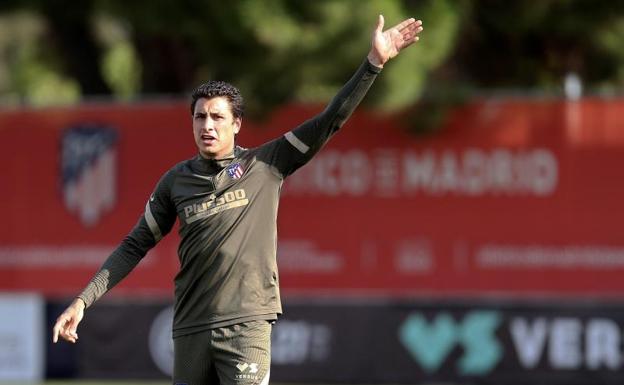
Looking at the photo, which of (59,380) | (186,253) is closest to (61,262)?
(59,380)

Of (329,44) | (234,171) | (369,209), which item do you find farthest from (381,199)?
(234,171)

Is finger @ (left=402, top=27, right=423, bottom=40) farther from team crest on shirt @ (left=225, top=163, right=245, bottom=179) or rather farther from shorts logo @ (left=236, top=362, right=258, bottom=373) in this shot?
shorts logo @ (left=236, top=362, right=258, bottom=373)

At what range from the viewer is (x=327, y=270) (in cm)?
1577

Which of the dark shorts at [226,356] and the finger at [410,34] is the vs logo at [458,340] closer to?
the dark shorts at [226,356]

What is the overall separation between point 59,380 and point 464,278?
4.42 meters

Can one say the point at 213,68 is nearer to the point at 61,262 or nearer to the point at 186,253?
the point at 61,262

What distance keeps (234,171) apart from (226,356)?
827 mm

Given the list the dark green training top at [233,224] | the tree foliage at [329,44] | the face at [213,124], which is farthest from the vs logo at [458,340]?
the face at [213,124]

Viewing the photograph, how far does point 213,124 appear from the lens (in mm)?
6375

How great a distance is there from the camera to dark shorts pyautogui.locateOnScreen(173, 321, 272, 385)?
20.7 ft

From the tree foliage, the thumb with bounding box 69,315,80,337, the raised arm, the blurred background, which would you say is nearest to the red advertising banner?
the blurred background

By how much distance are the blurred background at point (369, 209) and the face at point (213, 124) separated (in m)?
7.79

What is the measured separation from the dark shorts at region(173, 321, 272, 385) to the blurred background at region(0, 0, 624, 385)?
762cm

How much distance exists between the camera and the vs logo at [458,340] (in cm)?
1373
